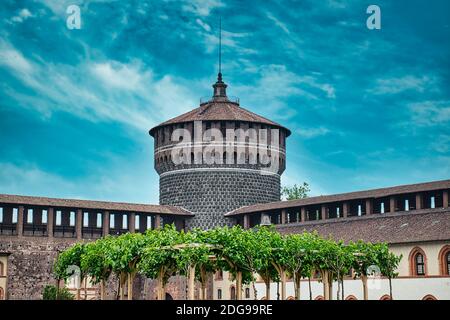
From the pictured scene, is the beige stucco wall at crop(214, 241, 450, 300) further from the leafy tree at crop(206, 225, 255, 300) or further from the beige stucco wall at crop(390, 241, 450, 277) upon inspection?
the leafy tree at crop(206, 225, 255, 300)

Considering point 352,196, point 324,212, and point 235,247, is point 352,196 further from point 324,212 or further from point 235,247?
point 235,247

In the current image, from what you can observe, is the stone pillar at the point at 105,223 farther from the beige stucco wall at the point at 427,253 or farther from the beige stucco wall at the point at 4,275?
the beige stucco wall at the point at 427,253

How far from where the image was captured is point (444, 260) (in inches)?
1666

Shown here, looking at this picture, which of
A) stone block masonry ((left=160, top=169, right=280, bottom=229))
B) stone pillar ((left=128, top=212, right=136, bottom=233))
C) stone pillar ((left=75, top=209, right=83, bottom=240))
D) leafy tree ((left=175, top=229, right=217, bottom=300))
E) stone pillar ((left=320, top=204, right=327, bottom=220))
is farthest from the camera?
stone block masonry ((left=160, top=169, right=280, bottom=229))

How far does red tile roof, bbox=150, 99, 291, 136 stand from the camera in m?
60.5

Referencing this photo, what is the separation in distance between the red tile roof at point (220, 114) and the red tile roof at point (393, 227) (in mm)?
10959

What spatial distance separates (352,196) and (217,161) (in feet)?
41.4

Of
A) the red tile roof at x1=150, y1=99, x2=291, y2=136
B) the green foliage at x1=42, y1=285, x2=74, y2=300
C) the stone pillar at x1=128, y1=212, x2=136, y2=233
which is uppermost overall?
the red tile roof at x1=150, y1=99, x2=291, y2=136

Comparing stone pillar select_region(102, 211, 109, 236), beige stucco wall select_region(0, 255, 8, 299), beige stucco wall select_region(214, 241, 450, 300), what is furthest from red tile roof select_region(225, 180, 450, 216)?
beige stucco wall select_region(0, 255, 8, 299)

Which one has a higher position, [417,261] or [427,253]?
[427,253]

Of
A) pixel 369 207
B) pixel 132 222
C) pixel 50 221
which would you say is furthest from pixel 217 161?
pixel 369 207
